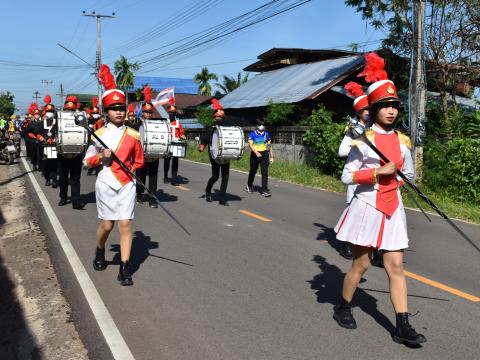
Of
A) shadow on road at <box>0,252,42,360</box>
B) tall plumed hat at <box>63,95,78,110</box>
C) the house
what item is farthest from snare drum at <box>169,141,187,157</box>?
the house

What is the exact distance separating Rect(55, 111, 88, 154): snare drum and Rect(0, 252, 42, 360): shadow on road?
4972 mm

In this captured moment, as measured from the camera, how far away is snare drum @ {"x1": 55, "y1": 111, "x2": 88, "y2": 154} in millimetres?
9797

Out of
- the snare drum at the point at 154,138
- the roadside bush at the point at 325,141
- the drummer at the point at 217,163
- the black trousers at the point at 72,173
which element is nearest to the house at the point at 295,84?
the roadside bush at the point at 325,141

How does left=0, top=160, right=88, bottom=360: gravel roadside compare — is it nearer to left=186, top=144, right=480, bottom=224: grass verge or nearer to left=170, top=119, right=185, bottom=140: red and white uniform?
left=186, top=144, right=480, bottom=224: grass verge

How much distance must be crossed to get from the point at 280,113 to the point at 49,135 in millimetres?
11409

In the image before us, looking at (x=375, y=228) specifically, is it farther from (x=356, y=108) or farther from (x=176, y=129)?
(x=176, y=129)

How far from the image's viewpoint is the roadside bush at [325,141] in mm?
15695

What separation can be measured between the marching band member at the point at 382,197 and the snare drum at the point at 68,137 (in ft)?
23.2

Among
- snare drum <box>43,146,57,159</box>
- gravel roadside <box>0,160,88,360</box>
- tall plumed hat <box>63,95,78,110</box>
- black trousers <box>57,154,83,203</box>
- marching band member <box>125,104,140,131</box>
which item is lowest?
gravel roadside <box>0,160,88,360</box>

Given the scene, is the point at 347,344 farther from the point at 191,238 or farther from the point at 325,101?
the point at 325,101

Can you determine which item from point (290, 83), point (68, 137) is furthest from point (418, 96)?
point (290, 83)

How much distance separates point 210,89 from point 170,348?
220 ft

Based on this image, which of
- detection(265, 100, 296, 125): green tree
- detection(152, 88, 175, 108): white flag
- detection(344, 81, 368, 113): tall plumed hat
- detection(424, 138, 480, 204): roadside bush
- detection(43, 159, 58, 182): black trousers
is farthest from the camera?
detection(152, 88, 175, 108): white flag

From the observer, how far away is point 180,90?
71.5 m
